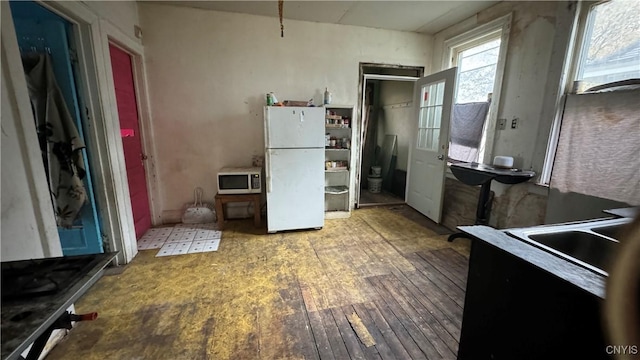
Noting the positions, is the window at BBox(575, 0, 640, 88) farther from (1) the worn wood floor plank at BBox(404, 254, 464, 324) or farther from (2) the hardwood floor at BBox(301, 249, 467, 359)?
(1) the worn wood floor plank at BBox(404, 254, 464, 324)

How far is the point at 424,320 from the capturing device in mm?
1730

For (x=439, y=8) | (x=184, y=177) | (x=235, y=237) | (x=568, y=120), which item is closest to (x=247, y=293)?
(x=235, y=237)

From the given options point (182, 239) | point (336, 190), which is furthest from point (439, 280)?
point (182, 239)

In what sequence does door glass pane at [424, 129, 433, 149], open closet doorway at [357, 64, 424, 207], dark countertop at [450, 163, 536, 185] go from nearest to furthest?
dark countertop at [450, 163, 536, 185] → door glass pane at [424, 129, 433, 149] → open closet doorway at [357, 64, 424, 207]

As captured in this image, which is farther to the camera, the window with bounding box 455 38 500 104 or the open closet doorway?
the open closet doorway

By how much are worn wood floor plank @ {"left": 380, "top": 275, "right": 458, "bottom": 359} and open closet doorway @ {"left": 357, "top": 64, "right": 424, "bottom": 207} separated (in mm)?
2020

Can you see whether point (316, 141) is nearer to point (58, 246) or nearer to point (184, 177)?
point (184, 177)

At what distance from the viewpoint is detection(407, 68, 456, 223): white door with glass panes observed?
122 inches

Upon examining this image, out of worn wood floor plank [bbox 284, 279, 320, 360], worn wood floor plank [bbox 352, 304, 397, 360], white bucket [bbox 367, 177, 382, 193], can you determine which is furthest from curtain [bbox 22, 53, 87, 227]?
white bucket [bbox 367, 177, 382, 193]

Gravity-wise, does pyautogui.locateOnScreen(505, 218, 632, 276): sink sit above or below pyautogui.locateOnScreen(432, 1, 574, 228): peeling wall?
below

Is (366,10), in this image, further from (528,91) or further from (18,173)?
(18,173)

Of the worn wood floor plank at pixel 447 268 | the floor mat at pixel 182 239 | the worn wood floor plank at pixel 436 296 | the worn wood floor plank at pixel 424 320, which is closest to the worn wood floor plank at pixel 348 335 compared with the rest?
the worn wood floor plank at pixel 424 320

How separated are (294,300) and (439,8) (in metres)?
3.44

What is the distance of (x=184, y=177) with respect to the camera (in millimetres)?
3340
